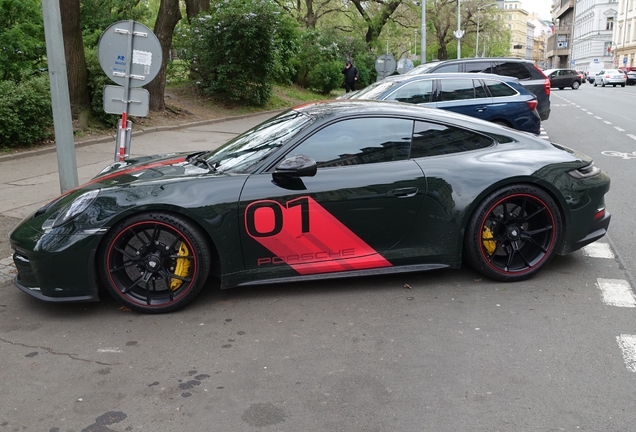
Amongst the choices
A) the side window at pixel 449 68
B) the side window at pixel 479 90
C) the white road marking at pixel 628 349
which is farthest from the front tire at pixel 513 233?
the side window at pixel 449 68

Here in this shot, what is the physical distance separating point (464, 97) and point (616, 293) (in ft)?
21.3

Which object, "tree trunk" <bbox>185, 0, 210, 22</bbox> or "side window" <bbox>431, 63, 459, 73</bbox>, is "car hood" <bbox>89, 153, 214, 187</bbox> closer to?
"side window" <bbox>431, 63, 459, 73</bbox>

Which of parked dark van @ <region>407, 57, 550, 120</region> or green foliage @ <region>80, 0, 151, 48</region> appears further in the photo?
green foliage @ <region>80, 0, 151, 48</region>

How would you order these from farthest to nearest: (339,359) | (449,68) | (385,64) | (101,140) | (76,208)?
(385,64)
(449,68)
(101,140)
(76,208)
(339,359)

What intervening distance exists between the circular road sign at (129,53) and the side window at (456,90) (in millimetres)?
5500

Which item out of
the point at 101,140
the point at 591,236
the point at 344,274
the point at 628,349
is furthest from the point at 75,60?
the point at 628,349

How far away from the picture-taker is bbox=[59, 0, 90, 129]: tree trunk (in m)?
12.6

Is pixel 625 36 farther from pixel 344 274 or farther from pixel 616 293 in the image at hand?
pixel 344 274

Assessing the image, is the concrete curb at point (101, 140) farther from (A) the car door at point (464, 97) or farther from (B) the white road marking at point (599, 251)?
(B) the white road marking at point (599, 251)

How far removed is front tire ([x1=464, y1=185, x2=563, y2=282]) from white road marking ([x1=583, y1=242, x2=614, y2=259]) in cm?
91

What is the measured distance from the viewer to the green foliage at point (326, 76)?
2675 centimetres

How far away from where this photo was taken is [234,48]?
18438 millimetres

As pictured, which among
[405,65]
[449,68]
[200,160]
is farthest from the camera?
[405,65]

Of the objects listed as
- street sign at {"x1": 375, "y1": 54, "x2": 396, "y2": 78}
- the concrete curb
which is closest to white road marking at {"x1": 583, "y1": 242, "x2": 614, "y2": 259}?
the concrete curb
